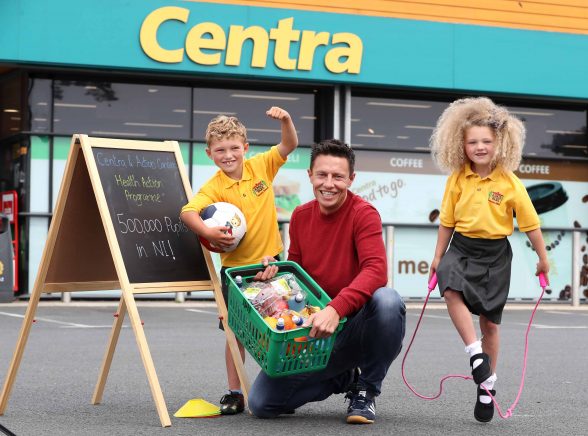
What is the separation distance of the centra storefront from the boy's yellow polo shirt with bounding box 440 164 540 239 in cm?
1197

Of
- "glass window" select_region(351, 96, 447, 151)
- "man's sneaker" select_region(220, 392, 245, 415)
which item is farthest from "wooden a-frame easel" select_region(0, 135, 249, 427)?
"glass window" select_region(351, 96, 447, 151)

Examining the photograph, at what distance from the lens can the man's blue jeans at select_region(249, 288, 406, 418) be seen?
574 centimetres

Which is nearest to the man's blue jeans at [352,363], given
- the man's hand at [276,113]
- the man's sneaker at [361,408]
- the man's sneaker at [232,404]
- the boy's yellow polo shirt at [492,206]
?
the man's sneaker at [361,408]

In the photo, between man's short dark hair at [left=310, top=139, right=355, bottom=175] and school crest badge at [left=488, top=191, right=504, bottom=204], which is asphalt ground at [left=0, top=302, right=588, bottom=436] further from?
man's short dark hair at [left=310, top=139, right=355, bottom=175]

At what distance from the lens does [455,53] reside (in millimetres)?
19391

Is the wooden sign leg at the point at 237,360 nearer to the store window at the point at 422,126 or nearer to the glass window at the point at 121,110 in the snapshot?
the glass window at the point at 121,110

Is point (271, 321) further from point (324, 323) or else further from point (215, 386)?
point (215, 386)

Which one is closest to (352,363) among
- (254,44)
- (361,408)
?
(361,408)

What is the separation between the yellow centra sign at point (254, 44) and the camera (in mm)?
17609

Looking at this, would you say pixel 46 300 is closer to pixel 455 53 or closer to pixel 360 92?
pixel 360 92

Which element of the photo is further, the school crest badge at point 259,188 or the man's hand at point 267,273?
the school crest badge at point 259,188

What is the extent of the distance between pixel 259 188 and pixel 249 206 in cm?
14

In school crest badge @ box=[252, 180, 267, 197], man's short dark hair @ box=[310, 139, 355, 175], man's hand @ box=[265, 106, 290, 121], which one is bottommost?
school crest badge @ box=[252, 180, 267, 197]

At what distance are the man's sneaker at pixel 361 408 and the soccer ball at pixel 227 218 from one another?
41.5 inches
